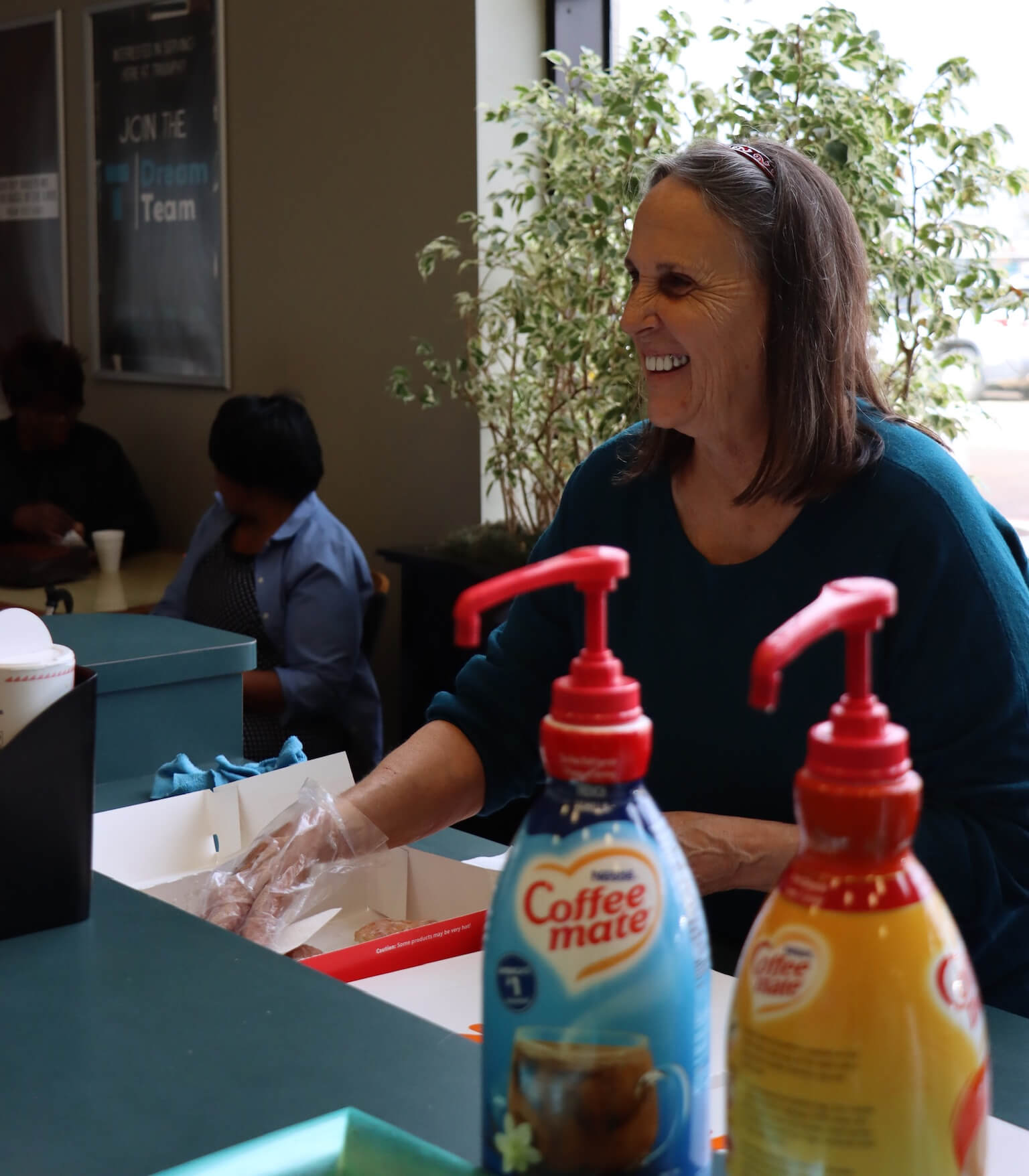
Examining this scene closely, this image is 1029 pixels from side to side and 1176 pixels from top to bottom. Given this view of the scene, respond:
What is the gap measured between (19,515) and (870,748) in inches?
167

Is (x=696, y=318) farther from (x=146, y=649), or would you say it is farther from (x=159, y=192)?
(x=159, y=192)

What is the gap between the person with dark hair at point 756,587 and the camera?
121 centimetres

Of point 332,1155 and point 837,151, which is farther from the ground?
point 837,151

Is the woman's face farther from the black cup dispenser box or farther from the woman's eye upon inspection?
the black cup dispenser box

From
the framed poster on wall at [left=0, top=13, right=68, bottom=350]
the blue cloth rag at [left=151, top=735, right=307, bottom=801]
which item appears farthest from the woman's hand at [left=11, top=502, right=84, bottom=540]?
the blue cloth rag at [left=151, top=735, right=307, bottom=801]

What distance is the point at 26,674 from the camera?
0.98 meters

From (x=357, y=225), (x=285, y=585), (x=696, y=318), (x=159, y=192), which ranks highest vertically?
(x=159, y=192)

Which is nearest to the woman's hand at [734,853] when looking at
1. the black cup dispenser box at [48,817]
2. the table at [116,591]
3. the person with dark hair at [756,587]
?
the person with dark hair at [756,587]

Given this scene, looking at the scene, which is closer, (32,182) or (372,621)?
(372,621)

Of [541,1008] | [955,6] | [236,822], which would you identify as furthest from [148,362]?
[541,1008]

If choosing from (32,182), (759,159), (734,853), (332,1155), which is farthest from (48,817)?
(32,182)

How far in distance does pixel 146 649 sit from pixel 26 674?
763 millimetres

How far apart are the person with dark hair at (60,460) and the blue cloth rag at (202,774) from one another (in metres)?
3.01

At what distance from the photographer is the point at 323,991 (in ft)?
2.79
